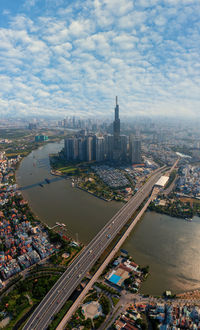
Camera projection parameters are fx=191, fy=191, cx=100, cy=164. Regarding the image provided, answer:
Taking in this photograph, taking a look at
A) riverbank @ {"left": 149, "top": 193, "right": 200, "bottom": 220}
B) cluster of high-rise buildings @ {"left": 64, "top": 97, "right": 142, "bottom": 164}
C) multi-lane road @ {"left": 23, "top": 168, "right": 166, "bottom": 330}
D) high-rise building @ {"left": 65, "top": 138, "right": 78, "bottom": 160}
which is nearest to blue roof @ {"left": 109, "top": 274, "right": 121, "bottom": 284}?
multi-lane road @ {"left": 23, "top": 168, "right": 166, "bottom": 330}

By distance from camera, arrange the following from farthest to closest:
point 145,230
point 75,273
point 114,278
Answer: point 145,230
point 75,273
point 114,278

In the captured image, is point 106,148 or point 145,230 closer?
point 145,230

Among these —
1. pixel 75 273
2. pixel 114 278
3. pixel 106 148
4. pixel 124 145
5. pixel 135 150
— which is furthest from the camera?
pixel 106 148

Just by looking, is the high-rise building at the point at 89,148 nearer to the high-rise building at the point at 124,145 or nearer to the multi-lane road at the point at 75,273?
the high-rise building at the point at 124,145

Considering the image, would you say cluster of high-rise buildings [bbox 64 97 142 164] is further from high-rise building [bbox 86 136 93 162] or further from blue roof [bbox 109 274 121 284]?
blue roof [bbox 109 274 121 284]

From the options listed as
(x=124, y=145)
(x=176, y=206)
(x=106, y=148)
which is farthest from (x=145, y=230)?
(x=106, y=148)

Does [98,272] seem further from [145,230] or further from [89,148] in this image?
[89,148]

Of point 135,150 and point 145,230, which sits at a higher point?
point 135,150
